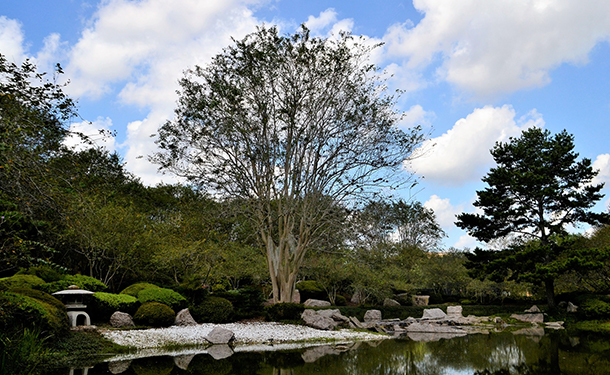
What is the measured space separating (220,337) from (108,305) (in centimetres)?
401

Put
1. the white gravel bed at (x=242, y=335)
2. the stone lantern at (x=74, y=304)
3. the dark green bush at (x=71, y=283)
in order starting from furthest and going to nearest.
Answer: the dark green bush at (x=71, y=283)
the stone lantern at (x=74, y=304)
the white gravel bed at (x=242, y=335)

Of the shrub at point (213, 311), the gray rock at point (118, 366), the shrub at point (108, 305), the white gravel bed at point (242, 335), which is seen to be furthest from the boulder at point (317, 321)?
the gray rock at point (118, 366)

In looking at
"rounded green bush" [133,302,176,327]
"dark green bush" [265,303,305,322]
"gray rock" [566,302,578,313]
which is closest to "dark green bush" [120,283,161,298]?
"rounded green bush" [133,302,176,327]

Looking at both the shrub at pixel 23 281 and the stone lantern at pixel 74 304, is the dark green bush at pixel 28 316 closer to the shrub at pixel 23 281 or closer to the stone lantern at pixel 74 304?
the stone lantern at pixel 74 304

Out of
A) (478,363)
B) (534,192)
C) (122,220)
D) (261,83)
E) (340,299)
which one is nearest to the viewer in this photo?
(478,363)

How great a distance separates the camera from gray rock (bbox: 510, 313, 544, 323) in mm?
21438

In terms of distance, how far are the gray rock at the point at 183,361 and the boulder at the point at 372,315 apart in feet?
40.4

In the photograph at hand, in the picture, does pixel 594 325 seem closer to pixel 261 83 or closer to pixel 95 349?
pixel 261 83

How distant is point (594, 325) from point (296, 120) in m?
16.1

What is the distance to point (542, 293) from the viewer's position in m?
27.0

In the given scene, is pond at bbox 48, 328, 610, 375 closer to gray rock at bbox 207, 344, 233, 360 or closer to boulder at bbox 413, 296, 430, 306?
gray rock at bbox 207, 344, 233, 360

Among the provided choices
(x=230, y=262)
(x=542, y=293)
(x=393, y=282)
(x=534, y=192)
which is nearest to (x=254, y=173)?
(x=230, y=262)

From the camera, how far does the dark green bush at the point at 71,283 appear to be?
43.9 feet

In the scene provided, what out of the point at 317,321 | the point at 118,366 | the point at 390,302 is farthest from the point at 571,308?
the point at 118,366
